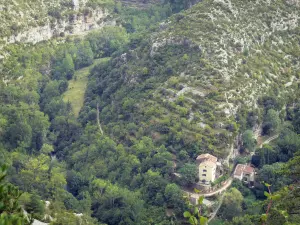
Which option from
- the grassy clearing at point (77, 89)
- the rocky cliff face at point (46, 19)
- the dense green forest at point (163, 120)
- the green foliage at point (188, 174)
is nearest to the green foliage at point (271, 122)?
the dense green forest at point (163, 120)

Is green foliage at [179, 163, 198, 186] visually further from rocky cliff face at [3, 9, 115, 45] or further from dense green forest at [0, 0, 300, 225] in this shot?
rocky cliff face at [3, 9, 115, 45]

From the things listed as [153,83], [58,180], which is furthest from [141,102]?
[58,180]

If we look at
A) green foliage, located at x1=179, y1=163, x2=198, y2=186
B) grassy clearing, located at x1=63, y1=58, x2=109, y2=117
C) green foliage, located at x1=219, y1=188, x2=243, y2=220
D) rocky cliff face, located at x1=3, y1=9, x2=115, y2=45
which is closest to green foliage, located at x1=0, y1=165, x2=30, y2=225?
green foliage, located at x1=219, y1=188, x2=243, y2=220

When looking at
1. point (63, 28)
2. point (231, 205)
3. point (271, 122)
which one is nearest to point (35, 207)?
point (231, 205)

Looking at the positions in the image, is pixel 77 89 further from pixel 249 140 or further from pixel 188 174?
pixel 188 174

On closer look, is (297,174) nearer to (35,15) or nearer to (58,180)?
(58,180)
